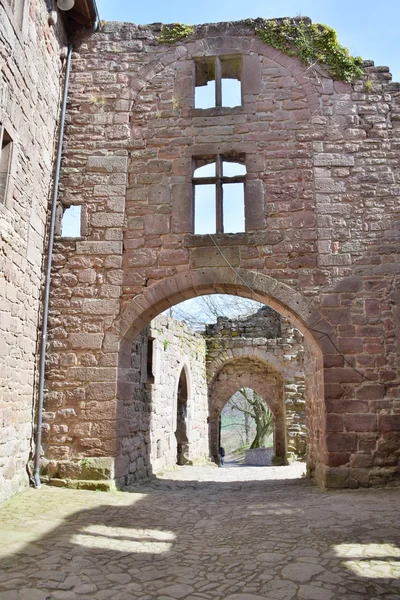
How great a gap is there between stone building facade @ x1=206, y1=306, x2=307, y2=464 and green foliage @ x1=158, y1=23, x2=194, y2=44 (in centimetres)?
746

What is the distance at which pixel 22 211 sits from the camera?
20.6 feet

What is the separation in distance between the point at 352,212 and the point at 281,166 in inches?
47.2

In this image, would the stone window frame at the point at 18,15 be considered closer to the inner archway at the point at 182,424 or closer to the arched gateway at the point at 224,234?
the arched gateway at the point at 224,234

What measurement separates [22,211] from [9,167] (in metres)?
0.65

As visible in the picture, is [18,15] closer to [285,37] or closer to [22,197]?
[22,197]

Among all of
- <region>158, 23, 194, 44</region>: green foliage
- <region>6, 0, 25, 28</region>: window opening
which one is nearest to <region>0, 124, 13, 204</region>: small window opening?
<region>6, 0, 25, 28</region>: window opening

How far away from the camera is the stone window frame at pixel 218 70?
7820 millimetres

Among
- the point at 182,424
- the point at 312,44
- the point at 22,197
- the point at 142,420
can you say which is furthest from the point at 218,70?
the point at 182,424

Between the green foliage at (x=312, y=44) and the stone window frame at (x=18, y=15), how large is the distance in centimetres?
346

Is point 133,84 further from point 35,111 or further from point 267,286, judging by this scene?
point 267,286

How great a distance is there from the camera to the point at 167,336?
10.4 m

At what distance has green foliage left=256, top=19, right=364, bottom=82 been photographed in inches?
305

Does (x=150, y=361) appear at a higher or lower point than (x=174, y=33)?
lower

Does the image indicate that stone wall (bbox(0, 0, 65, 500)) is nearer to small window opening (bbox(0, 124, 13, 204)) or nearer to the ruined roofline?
small window opening (bbox(0, 124, 13, 204))
